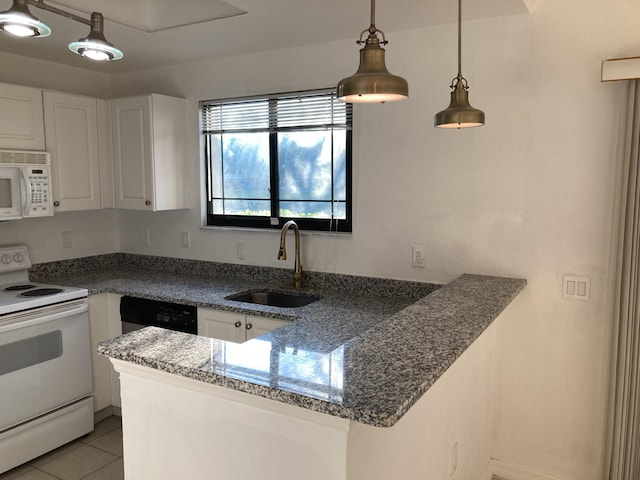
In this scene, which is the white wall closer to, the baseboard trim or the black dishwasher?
the baseboard trim

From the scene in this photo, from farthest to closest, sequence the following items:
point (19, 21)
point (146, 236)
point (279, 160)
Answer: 1. point (146, 236)
2. point (279, 160)
3. point (19, 21)

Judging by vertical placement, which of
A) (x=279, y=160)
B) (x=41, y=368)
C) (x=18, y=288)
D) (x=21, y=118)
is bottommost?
(x=41, y=368)

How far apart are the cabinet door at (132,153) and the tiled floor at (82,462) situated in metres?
1.50

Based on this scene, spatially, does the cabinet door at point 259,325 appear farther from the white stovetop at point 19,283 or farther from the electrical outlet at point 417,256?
the white stovetop at point 19,283

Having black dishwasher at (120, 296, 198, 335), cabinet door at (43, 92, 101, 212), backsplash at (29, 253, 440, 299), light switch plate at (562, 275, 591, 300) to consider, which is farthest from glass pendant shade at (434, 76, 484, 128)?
cabinet door at (43, 92, 101, 212)

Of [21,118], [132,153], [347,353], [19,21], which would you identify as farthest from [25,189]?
[347,353]

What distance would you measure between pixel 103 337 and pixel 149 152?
124 cm

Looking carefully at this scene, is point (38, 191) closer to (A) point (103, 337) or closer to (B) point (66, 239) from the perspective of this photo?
(B) point (66, 239)

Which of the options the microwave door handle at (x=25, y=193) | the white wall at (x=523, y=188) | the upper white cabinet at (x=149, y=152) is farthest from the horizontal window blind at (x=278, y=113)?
the microwave door handle at (x=25, y=193)

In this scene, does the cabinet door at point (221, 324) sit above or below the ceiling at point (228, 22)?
below

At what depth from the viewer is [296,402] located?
48.6 inches

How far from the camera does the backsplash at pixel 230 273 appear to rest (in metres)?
2.97

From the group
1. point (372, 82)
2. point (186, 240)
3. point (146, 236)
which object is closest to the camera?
point (372, 82)

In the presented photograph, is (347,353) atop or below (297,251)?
below
